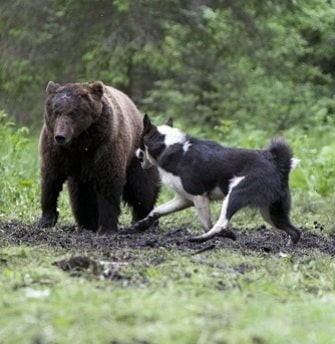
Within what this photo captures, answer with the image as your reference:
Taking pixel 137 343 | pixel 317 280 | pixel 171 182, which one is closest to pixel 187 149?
pixel 171 182

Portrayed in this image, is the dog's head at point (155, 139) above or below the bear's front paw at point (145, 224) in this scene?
above

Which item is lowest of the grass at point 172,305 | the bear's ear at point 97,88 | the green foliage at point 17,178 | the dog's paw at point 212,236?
the green foliage at point 17,178

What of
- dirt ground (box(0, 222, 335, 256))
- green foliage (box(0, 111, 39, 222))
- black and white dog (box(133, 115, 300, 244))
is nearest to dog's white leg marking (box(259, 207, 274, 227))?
black and white dog (box(133, 115, 300, 244))

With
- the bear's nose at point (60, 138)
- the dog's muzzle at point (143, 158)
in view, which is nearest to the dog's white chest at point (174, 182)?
the dog's muzzle at point (143, 158)

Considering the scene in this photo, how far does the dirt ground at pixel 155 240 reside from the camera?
9.45 m

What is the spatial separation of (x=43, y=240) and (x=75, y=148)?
1.25m

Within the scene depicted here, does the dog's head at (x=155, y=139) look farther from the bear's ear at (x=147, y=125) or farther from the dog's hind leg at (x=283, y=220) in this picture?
the dog's hind leg at (x=283, y=220)

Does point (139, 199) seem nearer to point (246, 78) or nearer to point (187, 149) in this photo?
point (187, 149)

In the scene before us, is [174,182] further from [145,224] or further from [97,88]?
[97,88]

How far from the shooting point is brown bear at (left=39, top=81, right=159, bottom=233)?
10.7m

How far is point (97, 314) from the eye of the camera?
5613 millimetres

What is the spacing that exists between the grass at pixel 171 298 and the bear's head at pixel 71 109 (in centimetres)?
146

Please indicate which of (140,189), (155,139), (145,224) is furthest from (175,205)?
(140,189)

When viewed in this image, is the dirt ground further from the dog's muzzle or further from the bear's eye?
the bear's eye
